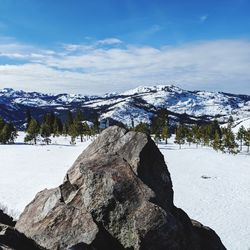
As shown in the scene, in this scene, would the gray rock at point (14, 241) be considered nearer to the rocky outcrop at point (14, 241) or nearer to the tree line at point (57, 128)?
the rocky outcrop at point (14, 241)

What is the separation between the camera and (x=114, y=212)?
50.2 feet

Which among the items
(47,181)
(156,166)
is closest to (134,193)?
(156,166)

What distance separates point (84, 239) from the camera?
14641 mm

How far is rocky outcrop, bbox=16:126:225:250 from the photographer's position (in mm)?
14719

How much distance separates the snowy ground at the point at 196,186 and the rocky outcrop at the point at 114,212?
14117mm

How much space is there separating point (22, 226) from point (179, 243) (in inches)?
278

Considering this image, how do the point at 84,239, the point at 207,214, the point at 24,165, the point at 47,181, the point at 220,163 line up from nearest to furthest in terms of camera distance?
the point at 84,239 → the point at 207,214 → the point at 47,181 → the point at 24,165 → the point at 220,163

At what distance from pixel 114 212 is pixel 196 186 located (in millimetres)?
37278

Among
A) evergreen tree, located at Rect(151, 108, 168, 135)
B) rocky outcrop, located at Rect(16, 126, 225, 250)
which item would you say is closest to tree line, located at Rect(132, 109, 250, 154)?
evergreen tree, located at Rect(151, 108, 168, 135)

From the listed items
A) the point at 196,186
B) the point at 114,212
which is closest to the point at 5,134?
the point at 196,186

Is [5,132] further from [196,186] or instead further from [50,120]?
[196,186]

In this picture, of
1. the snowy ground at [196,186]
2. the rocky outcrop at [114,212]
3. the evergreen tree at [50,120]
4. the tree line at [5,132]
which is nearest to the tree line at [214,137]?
the snowy ground at [196,186]

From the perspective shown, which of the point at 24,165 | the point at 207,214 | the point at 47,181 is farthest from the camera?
the point at 24,165

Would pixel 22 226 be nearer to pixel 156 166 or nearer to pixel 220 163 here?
pixel 156 166
